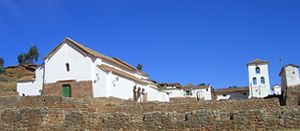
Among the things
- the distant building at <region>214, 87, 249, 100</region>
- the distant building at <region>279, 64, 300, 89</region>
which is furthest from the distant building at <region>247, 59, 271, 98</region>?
the distant building at <region>279, 64, 300, 89</region>

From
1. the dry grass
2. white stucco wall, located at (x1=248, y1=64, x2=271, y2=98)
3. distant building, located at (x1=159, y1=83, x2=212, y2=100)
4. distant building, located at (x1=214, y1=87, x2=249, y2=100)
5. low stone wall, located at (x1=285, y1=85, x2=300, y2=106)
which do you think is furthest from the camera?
distant building, located at (x1=214, y1=87, x2=249, y2=100)

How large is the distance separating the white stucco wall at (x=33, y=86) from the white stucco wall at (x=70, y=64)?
101 cm

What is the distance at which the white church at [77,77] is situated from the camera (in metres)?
31.4

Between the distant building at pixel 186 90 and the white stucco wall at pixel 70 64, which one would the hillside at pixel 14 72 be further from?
the white stucco wall at pixel 70 64

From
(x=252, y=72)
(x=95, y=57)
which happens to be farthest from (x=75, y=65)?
(x=252, y=72)

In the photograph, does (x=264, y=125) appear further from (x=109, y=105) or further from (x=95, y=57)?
(x=95, y=57)

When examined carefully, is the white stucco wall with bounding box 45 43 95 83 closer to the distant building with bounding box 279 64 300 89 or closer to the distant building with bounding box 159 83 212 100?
the distant building with bounding box 279 64 300 89

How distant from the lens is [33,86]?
35312 mm

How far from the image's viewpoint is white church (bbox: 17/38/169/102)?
31406 mm

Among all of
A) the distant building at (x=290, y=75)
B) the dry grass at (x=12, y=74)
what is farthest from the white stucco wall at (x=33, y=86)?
the dry grass at (x=12, y=74)

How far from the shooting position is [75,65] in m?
32.9

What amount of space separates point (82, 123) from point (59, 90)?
18.6m

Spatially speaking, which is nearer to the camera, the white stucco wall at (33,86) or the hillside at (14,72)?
the white stucco wall at (33,86)

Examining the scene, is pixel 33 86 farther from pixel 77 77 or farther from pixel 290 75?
pixel 290 75
